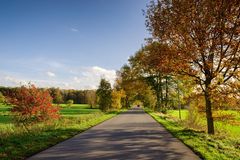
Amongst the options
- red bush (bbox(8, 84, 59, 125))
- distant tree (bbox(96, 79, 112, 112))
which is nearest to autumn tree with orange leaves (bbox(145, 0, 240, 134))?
red bush (bbox(8, 84, 59, 125))

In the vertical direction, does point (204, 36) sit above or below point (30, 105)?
above

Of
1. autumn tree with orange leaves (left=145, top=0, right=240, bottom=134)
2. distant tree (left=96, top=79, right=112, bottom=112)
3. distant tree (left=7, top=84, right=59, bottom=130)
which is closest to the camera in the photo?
autumn tree with orange leaves (left=145, top=0, right=240, bottom=134)

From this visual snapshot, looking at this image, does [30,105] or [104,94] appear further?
[104,94]

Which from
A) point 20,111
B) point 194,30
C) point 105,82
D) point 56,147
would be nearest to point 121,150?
point 56,147

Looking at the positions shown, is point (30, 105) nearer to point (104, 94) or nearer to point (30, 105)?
point (30, 105)

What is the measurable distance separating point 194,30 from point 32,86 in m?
12.5

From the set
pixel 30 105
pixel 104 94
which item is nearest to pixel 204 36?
pixel 30 105

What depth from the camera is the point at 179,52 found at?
18656mm

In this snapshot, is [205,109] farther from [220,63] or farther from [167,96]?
[167,96]

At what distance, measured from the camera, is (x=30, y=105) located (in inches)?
874

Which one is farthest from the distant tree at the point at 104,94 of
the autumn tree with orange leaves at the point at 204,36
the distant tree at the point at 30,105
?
the autumn tree with orange leaves at the point at 204,36

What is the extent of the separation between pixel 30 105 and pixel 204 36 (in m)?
12.9

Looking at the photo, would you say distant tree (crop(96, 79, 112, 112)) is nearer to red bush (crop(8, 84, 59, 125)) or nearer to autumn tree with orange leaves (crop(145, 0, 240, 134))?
red bush (crop(8, 84, 59, 125))

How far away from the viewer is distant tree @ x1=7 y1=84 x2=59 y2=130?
21.8 metres
